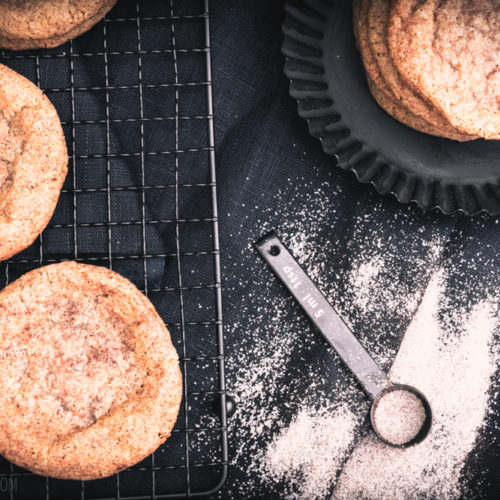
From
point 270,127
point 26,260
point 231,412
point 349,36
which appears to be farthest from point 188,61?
point 231,412

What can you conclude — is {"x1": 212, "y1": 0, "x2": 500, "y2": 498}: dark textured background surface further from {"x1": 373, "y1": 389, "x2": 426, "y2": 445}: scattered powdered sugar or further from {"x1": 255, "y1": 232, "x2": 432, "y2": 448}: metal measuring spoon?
{"x1": 373, "y1": 389, "x2": 426, "y2": 445}: scattered powdered sugar

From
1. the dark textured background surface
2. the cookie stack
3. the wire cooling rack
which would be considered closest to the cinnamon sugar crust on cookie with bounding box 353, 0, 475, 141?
the cookie stack

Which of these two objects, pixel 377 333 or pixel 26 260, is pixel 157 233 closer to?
pixel 26 260

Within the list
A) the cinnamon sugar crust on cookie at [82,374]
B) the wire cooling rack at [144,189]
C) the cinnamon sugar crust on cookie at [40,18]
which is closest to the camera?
the cinnamon sugar crust on cookie at [82,374]

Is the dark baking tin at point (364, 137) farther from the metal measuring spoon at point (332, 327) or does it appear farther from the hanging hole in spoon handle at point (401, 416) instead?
the hanging hole in spoon handle at point (401, 416)

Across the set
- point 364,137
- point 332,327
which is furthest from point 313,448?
point 364,137

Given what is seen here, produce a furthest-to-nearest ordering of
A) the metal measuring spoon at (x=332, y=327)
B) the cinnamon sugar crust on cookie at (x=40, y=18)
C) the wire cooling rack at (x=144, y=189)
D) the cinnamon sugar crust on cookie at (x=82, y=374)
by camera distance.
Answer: the metal measuring spoon at (x=332, y=327) → the wire cooling rack at (x=144, y=189) → the cinnamon sugar crust on cookie at (x=40, y=18) → the cinnamon sugar crust on cookie at (x=82, y=374)

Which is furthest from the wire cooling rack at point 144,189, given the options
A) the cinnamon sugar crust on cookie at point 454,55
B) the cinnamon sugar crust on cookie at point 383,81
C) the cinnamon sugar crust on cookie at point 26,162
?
the cinnamon sugar crust on cookie at point 454,55
